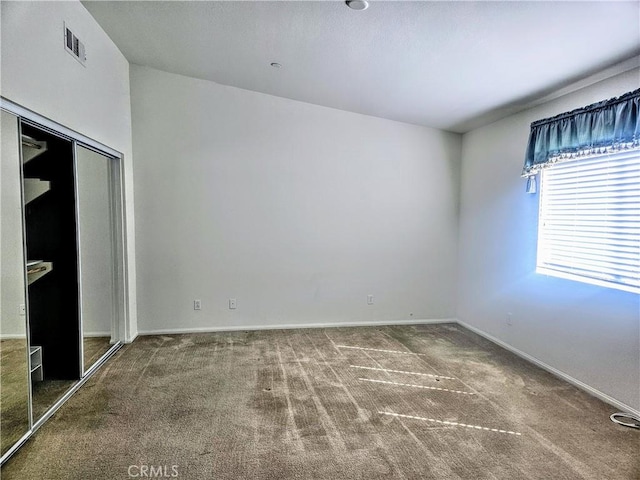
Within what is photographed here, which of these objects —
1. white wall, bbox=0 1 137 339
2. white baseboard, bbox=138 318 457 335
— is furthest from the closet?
white baseboard, bbox=138 318 457 335

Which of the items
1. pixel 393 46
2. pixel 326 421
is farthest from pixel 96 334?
pixel 393 46

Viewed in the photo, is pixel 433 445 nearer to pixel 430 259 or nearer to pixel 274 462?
pixel 274 462

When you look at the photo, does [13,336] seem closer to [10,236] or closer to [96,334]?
[10,236]

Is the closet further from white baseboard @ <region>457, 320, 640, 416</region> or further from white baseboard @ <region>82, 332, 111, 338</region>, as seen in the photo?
white baseboard @ <region>457, 320, 640, 416</region>

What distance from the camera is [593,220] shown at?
3072 millimetres

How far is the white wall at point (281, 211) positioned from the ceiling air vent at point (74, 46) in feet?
4.11

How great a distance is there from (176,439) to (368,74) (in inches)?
129

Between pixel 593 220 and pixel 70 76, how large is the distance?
4201mm

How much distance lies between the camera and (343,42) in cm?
296

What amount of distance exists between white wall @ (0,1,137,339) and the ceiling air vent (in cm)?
5

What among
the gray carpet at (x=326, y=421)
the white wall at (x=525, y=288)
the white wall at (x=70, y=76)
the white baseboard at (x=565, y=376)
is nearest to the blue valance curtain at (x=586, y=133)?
the white wall at (x=525, y=288)

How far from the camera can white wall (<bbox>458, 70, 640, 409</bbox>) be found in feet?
9.20

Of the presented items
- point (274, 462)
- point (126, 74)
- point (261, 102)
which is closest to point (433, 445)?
point (274, 462)
